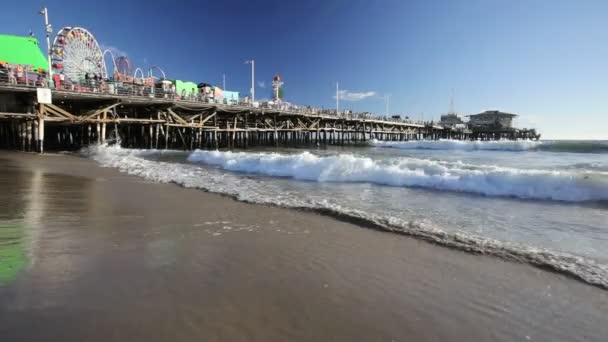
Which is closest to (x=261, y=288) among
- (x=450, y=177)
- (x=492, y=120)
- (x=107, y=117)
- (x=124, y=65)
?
(x=450, y=177)

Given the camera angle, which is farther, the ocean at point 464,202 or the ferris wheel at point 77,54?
the ferris wheel at point 77,54

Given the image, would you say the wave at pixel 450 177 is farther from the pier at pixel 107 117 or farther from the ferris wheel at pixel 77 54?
the ferris wheel at pixel 77 54

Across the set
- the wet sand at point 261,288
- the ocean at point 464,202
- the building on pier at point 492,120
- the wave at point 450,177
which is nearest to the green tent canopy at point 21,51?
the ocean at point 464,202

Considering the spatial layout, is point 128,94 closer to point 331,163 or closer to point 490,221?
point 331,163

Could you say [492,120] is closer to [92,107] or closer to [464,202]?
[92,107]

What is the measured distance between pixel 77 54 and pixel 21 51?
575 cm

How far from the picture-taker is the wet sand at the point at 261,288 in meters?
2.04

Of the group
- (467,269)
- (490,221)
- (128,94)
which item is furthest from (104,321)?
(128,94)

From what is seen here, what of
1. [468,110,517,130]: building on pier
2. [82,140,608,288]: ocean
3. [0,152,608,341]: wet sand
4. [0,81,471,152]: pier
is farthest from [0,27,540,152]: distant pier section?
[468,110,517,130]: building on pier

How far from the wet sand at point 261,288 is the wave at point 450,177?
5.63 meters

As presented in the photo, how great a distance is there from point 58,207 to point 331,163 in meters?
8.07

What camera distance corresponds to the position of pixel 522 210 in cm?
638

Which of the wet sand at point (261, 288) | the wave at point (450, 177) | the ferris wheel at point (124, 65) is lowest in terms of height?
the wet sand at point (261, 288)

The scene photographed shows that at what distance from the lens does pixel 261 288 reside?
2.64 metres
